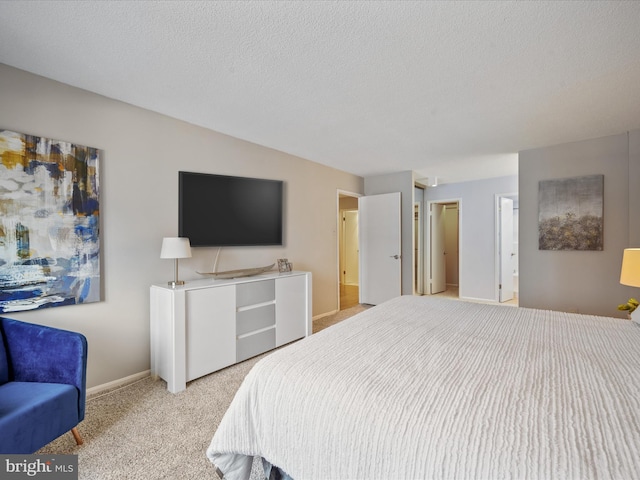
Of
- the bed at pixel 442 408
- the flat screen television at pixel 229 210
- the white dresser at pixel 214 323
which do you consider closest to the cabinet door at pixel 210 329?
the white dresser at pixel 214 323

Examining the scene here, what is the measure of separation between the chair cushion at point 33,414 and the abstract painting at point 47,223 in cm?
63

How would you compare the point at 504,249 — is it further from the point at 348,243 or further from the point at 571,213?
the point at 348,243

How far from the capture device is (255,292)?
2.80 meters

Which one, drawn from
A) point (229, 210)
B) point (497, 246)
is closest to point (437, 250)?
point (497, 246)

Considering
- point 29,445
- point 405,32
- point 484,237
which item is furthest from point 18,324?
point 484,237

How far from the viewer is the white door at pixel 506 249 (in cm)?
499

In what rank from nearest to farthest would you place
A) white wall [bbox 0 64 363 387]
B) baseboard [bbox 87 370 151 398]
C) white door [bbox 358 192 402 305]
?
white wall [bbox 0 64 363 387], baseboard [bbox 87 370 151 398], white door [bbox 358 192 402 305]

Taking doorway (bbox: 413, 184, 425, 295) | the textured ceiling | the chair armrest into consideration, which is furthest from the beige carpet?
doorway (bbox: 413, 184, 425, 295)

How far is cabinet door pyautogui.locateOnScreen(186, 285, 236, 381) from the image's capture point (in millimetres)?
2320

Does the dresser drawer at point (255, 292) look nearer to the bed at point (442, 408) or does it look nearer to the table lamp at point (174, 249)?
the table lamp at point (174, 249)

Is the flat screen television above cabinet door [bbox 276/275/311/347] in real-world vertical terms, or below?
above

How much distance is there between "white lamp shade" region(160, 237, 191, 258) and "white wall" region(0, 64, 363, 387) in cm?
25

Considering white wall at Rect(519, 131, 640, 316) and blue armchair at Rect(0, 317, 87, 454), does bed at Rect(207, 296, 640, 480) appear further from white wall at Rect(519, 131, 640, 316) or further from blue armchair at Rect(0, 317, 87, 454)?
white wall at Rect(519, 131, 640, 316)

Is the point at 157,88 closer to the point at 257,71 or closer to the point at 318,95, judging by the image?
the point at 257,71
